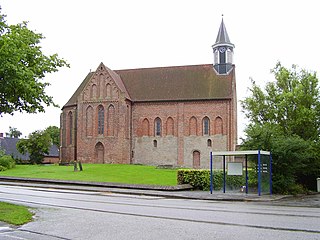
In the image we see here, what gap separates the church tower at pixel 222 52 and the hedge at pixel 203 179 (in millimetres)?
33215

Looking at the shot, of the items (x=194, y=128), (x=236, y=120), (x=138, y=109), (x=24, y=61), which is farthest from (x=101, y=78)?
(x=24, y=61)

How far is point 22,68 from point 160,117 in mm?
42008

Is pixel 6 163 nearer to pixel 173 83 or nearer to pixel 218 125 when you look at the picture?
pixel 173 83

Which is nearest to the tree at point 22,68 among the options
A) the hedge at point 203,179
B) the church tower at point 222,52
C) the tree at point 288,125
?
the hedge at point 203,179

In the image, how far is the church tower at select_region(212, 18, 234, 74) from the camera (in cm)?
5788

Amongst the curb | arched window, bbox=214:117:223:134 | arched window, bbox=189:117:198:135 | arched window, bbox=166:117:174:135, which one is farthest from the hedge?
arched window, bbox=166:117:174:135

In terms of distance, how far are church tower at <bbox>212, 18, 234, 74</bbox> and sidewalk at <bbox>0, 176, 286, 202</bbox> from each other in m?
33.6

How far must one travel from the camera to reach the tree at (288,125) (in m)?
24.2

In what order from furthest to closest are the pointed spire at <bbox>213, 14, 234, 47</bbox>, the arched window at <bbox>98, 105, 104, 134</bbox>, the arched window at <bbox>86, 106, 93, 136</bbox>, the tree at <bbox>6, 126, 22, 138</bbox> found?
the tree at <bbox>6, 126, 22, 138</bbox>, the pointed spire at <bbox>213, 14, 234, 47</bbox>, the arched window at <bbox>86, 106, 93, 136</bbox>, the arched window at <bbox>98, 105, 104, 134</bbox>

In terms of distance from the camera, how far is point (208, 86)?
184ft

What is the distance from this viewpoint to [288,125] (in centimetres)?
3391

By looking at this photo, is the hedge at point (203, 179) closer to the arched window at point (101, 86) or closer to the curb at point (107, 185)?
the curb at point (107, 185)

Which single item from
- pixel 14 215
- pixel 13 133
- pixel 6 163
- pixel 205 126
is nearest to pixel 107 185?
pixel 14 215

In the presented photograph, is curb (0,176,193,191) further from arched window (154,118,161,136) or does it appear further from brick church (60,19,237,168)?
arched window (154,118,161,136)
